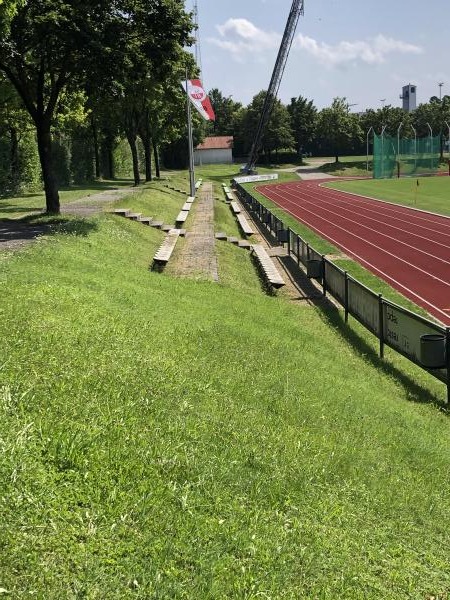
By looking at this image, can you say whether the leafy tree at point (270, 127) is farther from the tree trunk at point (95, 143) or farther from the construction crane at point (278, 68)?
the tree trunk at point (95, 143)

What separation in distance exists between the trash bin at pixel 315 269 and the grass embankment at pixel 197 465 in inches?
303

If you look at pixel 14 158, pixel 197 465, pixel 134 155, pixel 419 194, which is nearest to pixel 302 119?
pixel 419 194

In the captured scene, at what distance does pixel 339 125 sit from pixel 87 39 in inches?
3841

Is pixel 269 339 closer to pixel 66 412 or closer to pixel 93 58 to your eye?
pixel 66 412

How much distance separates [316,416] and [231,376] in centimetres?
129

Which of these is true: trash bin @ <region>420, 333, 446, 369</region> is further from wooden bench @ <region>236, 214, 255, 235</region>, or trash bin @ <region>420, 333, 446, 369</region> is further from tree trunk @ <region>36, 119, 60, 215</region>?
wooden bench @ <region>236, 214, 255, 235</region>

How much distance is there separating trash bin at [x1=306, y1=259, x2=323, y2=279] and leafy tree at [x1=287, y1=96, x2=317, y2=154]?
109m

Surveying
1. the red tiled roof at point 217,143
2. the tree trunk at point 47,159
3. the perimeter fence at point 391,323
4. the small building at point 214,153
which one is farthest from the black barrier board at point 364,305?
the small building at point 214,153

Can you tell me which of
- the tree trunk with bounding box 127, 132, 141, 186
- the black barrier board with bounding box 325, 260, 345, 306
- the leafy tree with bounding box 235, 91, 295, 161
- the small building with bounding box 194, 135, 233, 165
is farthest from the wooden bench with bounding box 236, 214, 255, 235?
the small building with bounding box 194, 135, 233, 165

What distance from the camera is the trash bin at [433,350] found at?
9719 millimetres

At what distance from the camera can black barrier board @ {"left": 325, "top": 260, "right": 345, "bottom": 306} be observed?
15.0m

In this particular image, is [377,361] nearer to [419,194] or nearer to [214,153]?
[419,194]

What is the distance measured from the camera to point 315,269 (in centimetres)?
1759

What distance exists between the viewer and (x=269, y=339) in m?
10.1
